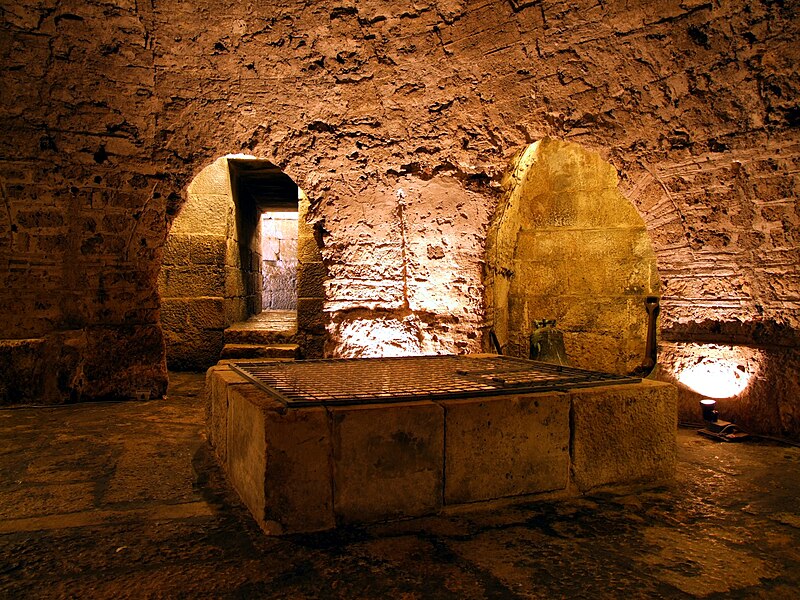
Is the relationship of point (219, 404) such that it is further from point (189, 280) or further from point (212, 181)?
point (212, 181)

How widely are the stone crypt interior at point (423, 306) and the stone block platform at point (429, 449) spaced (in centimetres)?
1

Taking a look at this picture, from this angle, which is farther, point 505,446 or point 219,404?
point 219,404

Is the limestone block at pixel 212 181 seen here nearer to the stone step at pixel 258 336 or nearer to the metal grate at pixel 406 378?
the stone step at pixel 258 336

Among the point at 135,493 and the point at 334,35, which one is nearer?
the point at 135,493

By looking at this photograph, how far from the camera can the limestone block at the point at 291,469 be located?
194 centimetres

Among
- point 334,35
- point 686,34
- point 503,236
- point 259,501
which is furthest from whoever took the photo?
point 503,236

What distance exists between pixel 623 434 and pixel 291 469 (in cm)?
152

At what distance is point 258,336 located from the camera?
21.9 ft

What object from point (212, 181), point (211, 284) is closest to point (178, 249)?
point (211, 284)

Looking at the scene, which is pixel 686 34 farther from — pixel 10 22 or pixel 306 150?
pixel 10 22

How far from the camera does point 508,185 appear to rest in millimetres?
4840

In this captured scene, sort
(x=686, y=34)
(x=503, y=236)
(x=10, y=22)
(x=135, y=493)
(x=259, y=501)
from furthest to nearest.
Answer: (x=503, y=236) → (x=10, y=22) → (x=686, y=34) → (x=135, y=493) → (x=259, y=501)

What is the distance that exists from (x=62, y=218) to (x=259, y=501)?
11.9 ft

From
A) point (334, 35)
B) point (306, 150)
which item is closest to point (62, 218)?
point (306, 150)
